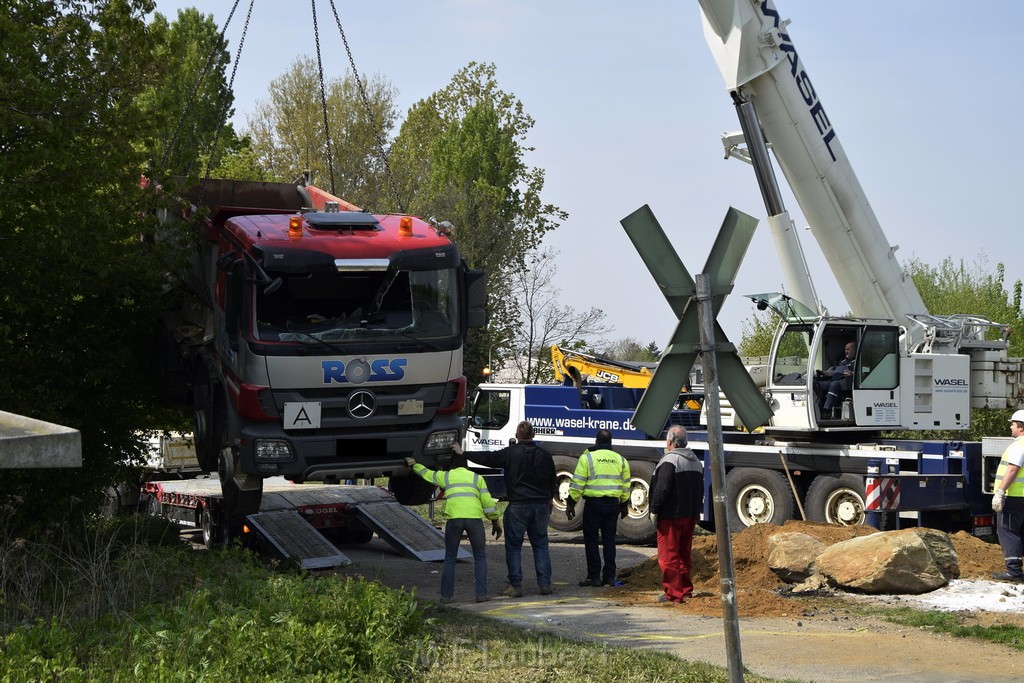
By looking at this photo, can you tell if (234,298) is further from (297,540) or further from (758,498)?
(758,498)

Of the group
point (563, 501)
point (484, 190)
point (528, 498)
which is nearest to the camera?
point (528, 498)

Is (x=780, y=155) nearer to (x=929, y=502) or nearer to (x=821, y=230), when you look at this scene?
(x=821, y=230)

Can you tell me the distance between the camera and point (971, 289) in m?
34.0

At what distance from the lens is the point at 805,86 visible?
56.9ft

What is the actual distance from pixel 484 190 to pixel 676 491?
75.4 feet

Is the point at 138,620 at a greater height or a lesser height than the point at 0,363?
lesser

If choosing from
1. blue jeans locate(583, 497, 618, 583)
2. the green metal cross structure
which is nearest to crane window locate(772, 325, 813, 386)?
blue jeans locate(583, 497, 618, 583)

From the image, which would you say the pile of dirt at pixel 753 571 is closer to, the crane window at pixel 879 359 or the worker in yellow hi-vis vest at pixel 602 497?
the worker in yellow hi-vis vest at pixel 602 497

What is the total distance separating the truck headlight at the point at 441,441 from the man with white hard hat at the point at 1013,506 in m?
5.87

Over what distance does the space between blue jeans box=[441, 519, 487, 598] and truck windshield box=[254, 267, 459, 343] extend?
1955 mm

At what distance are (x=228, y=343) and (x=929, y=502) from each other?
928 cm

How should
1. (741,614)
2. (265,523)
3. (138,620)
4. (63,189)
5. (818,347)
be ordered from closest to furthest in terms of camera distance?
(138,620)
(741,614)
(63,189)
(265,523)
(818,347)

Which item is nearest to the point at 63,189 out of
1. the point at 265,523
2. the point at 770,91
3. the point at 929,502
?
the point at 265,523

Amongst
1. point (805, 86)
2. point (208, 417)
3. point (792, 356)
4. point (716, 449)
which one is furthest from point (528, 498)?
point (805, 86)
